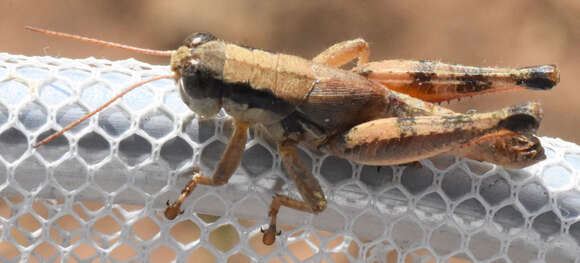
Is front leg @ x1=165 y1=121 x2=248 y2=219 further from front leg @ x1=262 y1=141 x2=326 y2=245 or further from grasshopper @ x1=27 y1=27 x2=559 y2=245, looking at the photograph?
front leg @ x1=262 y1=141 x2=326 y2=245

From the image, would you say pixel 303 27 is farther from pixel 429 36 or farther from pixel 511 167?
pixel 511 167

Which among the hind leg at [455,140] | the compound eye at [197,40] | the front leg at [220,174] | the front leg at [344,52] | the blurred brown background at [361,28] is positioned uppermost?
the blurred brown background at [361,28]

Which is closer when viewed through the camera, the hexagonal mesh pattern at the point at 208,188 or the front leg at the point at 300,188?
the hexagonal mesh pattern at the point at 208,188

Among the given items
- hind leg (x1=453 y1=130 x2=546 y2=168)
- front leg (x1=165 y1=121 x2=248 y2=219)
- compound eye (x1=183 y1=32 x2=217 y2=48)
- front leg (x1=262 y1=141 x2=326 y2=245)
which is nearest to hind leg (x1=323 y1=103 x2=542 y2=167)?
hind leg (x1=453 y1=130 x2=546 y2=168)

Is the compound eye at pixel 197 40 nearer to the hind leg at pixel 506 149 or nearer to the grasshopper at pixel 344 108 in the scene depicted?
the grasshopper at pixel 344 108

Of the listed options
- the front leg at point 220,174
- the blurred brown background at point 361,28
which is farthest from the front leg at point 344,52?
the blurred brown background at point 361,28

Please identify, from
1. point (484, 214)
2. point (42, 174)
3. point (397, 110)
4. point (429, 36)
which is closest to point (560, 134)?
point (429, 36)
